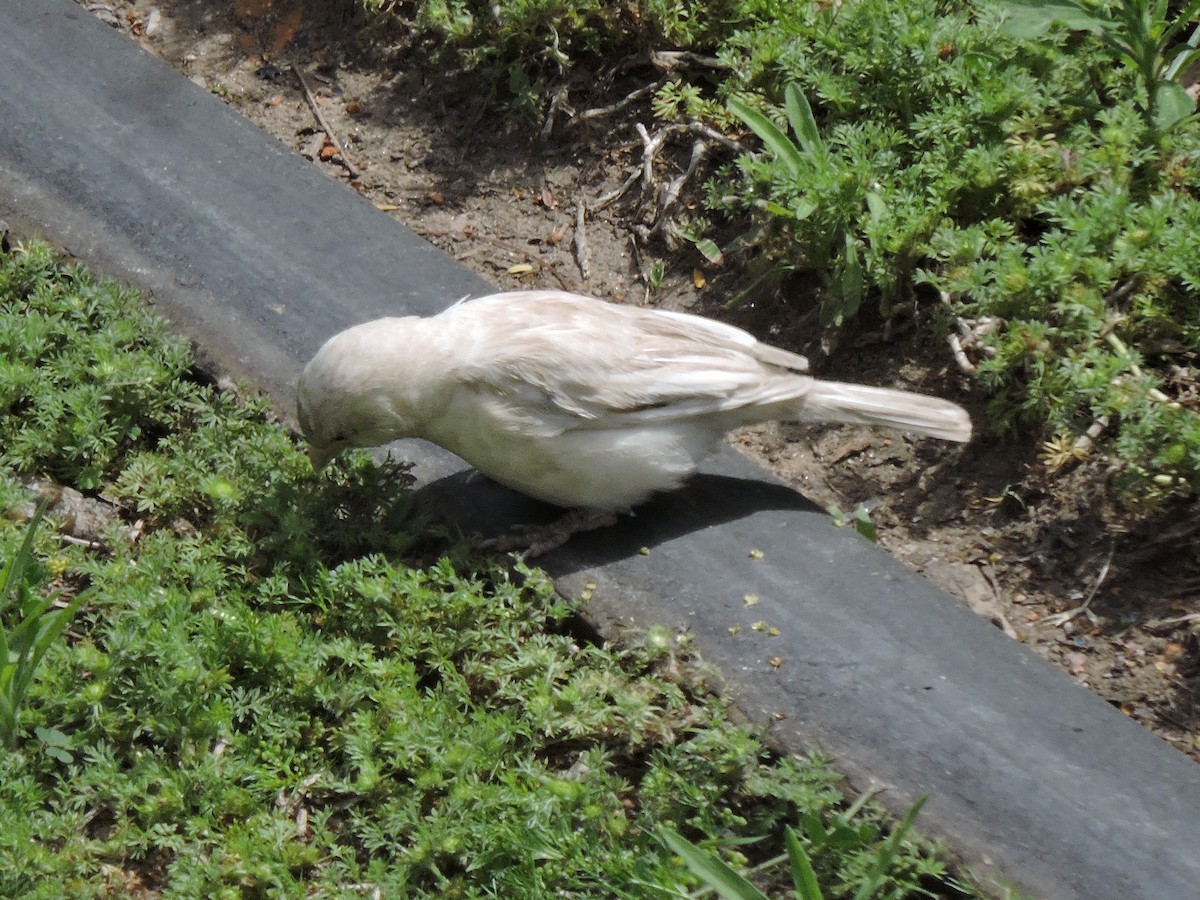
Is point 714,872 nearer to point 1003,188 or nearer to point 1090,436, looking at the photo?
point 1090,436

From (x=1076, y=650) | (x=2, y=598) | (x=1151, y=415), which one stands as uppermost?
(x=1151, y=415)

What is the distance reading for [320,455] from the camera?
461 centimetres

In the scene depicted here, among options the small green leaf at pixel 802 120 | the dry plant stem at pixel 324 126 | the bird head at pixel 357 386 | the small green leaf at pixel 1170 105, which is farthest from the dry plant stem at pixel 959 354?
the dry plant stem at pixel 324 126

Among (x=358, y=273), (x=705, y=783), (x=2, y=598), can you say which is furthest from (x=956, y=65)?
(x=2, y=598)

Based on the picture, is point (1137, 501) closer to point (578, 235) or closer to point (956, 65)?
point (956, 65)

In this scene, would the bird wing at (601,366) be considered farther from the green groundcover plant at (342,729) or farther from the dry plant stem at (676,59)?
the dry plant stem at (676,59)

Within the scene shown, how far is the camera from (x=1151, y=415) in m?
4.39

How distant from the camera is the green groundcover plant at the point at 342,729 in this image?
144 inches

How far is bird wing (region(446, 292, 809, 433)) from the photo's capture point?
14.3ft

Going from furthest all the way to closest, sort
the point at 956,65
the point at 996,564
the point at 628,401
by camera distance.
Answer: the point at 956,65 → the point at 996,564 → the point at 628,401

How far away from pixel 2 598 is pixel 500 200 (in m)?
3.32

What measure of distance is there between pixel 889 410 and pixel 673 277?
1.71m

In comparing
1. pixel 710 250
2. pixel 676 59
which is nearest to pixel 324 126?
pixel 676 59

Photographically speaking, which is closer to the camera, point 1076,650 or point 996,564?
point 1076,650
